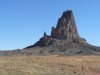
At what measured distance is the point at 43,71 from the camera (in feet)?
127

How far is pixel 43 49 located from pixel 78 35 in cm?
2564

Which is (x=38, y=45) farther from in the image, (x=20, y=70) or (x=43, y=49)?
(x=20, y=70)

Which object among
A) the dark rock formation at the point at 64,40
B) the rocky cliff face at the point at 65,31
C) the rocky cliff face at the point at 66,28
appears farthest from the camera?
the rocky cliff face at the point at 66,28

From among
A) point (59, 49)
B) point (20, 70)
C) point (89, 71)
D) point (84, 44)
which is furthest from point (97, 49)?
point (20, 70)

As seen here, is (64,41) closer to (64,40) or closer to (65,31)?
(64,40)

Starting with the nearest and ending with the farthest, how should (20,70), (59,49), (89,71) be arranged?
(20,70)
(89,71)
(59,49)

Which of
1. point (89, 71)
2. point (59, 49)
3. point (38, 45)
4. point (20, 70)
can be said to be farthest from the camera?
point (38, 45)

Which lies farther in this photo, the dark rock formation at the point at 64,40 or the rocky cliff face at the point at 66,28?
the rocky cliff face at the point at 66,28

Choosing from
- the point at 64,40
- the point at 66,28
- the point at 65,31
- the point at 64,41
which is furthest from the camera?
the point at 66,28

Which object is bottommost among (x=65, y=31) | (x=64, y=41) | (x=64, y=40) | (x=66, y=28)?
(x=64, y=41)

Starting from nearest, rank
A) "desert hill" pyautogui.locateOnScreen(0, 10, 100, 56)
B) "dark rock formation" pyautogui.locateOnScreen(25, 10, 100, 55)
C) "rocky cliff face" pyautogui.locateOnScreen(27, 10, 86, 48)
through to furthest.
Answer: "desert hill" pyautogui.locateOnScreen(0, 10, 100, 56)
"dark rock formation" pyautogui.locateOnScreen(25, 10, 100, 55)
"rocky cliff face" pyautogui.locateOnScreen(27, 10, 86, 48)

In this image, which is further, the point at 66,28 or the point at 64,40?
the point at 66,28

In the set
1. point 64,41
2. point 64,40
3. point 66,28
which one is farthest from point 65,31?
point 64,41

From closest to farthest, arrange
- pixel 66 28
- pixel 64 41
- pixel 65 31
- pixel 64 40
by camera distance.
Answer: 1. pixel 64 41
2. pixel 64 40
3. pixel 65 31
4. pixel 66 28
